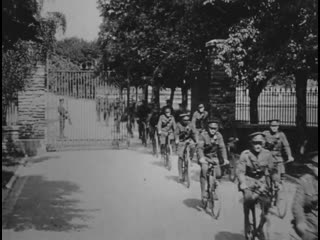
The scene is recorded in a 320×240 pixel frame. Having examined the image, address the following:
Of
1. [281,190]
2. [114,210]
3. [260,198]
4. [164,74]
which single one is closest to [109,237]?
[114,210]

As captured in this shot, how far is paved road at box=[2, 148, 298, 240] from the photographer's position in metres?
7.27

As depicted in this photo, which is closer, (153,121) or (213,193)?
(213,193)

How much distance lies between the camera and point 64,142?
1545cm

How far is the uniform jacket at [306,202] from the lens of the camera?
4570 mm

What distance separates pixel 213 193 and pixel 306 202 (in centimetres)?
365

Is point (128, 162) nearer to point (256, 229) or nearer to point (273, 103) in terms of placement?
point (273, 103)

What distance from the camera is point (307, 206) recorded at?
4.66 m

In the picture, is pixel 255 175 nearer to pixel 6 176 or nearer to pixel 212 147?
pixel 212 147

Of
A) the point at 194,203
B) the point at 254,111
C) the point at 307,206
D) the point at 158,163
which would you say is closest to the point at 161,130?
the point at 158,163

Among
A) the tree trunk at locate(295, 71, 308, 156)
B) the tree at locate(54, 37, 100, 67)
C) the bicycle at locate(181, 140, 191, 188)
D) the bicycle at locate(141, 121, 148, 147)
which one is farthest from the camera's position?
the bicycle at locate(141, 121, 148, 147)

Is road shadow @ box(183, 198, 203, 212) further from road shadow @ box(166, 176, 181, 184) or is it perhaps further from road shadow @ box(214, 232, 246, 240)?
road shadow @ box(166, 176, 181, 184)

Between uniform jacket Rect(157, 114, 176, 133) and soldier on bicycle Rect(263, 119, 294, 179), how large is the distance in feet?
16.4

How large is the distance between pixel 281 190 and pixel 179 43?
722 cm

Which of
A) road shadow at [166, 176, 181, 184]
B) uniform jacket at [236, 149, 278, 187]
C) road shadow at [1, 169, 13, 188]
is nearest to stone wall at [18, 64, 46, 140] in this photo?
road shadow at [1, 169, 13, 188]
